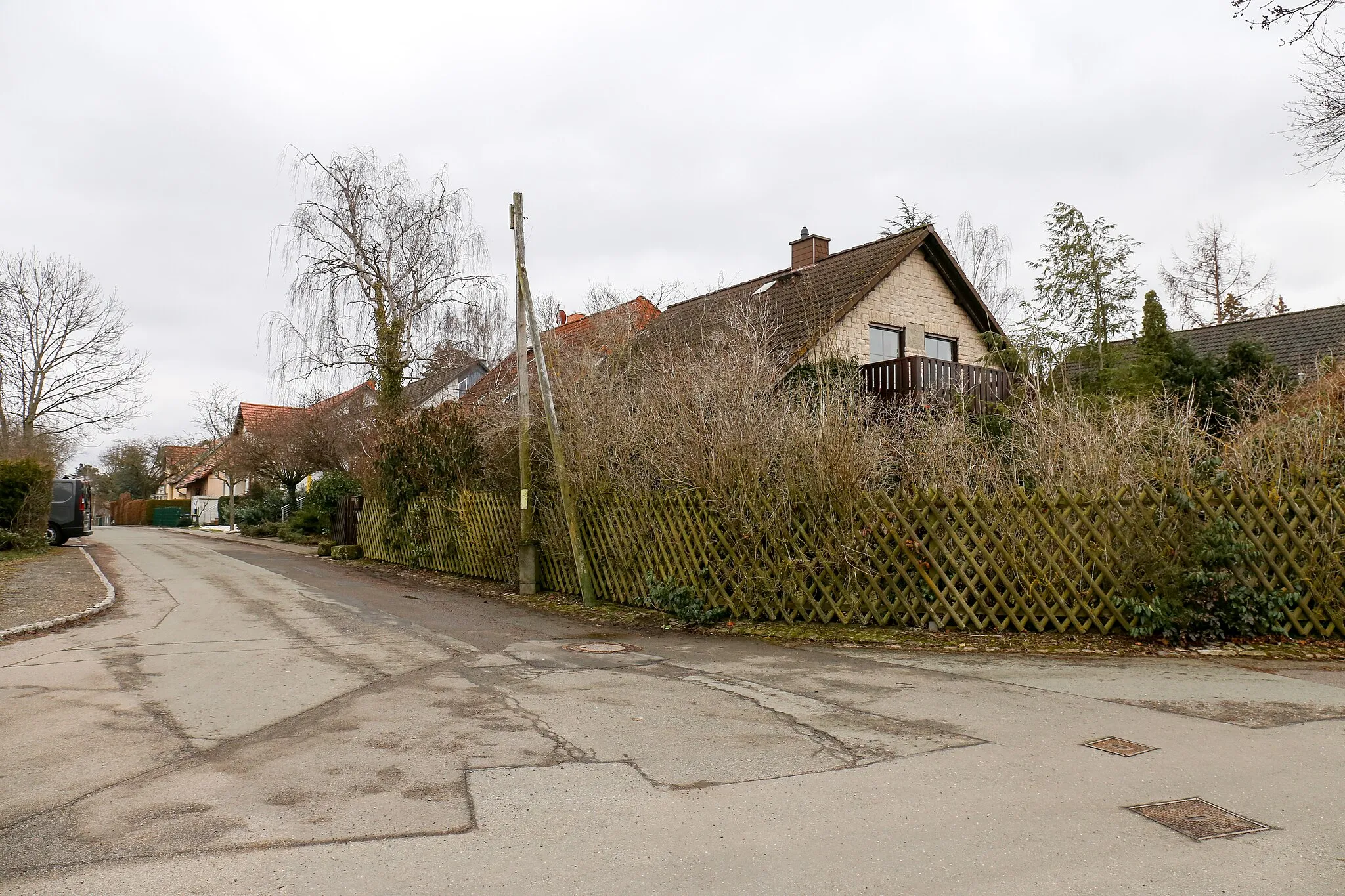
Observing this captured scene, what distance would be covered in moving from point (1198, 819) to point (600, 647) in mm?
6713

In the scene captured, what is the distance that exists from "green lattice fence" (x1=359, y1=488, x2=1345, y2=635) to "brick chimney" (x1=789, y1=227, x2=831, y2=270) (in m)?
14.6

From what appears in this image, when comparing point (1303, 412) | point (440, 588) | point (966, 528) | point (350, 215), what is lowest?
point (440, 588)

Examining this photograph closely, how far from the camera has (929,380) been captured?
17.8 meters

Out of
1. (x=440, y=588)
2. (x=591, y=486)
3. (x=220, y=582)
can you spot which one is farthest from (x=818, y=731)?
(x=220, y=582)

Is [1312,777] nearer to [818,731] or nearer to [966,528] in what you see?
[818,731]

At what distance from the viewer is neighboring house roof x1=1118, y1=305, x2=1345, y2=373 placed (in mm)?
21516

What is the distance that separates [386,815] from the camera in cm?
459

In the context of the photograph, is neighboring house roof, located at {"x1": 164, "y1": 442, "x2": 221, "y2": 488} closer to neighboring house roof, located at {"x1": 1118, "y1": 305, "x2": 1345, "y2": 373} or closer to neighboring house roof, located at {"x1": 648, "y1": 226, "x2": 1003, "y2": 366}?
neighboring house roof, located at {"x1": 648, "y1": 226, "x2": 1003, "y2": 366}

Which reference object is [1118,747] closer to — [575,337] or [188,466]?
[575,337]

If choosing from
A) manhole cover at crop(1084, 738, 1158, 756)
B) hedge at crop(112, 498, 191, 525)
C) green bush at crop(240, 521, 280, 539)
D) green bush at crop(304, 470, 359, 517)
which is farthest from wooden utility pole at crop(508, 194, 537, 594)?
hedge at crop(112, 498, 191, 525)

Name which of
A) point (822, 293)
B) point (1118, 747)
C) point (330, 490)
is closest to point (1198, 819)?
point (1118, 747)

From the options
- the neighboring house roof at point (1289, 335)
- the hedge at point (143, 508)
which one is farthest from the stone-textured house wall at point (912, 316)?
the hedge at point (143, 508)

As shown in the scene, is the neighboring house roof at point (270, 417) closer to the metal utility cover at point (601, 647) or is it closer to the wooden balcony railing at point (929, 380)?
the wooden balcony railing at point (929, 380)

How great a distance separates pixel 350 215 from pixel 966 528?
63.5ft
